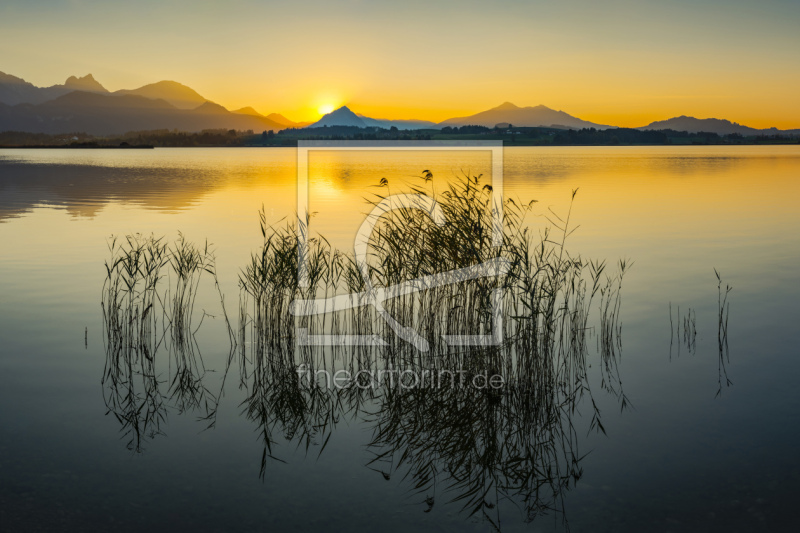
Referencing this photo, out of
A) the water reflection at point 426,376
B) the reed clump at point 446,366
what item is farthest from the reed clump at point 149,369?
the reed clump at point 446,366

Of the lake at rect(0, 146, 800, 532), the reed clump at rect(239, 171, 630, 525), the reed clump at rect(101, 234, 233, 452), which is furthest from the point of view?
the reed clump at rect(101, 234, 233, 452)

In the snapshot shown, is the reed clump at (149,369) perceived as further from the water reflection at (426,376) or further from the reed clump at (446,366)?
the reed clump at (446,366)

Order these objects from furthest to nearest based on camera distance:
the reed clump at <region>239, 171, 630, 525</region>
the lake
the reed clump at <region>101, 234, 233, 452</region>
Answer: the reed clump at <region>101, 234, 233, 452</region>
the reed clump at <region>239, 171, 630, 525</region>
the lake

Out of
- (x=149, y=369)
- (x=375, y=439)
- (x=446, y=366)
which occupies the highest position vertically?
(x=446, y=366)

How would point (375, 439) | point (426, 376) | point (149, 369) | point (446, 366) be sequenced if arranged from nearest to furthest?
point (375, 439)
point (426, 376)
point (446, 366)
point (149, 369)

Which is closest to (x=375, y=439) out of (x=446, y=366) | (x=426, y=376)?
(x=426, y=376)

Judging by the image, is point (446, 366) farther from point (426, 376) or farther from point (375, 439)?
point (375, 439)

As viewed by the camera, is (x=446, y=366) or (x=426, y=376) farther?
(x=446, y=366)

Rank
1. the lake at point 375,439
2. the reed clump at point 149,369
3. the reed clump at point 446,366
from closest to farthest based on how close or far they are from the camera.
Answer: the lake at point 375,439 < the reed clump at point 446,366 < the reed clump at point 149,369

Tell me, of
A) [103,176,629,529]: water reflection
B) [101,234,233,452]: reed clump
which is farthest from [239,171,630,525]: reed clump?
[101,234,233,452]: reed clump

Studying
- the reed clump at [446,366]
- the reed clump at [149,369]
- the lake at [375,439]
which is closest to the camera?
the lake at [375,439]

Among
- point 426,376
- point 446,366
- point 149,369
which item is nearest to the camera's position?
point 426,376

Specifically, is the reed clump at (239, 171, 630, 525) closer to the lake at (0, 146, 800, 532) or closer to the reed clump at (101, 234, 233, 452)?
the lake at (0, 146, 800, 532)

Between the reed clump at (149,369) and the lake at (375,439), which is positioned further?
the reed clump at (149,369)
